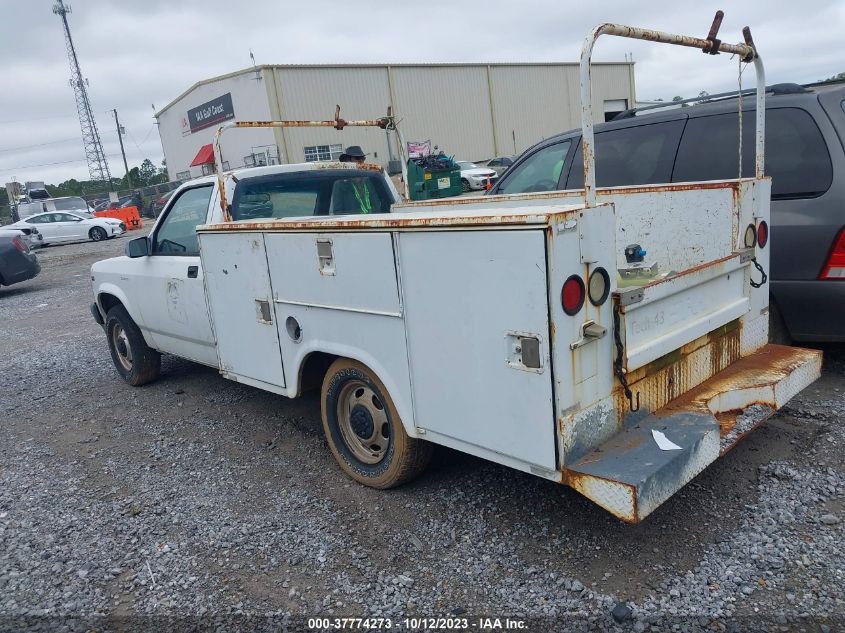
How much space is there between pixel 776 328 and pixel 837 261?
22.9 inches

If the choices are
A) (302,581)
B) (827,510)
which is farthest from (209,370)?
(827,510)

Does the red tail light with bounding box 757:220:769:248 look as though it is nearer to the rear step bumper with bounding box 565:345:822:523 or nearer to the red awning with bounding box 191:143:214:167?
the rear step bumper with bounding box 565:345:822:523

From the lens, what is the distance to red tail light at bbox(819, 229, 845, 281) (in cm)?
428

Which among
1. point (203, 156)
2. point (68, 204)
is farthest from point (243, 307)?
point (203, 156)

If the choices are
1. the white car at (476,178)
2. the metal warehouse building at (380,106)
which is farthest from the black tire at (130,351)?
the metal warehouse building at (380,106)

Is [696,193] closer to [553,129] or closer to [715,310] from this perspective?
[715,310]

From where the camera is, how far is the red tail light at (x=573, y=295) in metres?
2.58

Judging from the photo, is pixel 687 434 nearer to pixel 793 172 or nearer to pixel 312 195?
pixel 793 172

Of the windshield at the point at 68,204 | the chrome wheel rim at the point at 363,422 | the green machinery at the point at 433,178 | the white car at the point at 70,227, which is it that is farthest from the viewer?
the windshield at the point at 68,204

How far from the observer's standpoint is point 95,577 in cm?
325

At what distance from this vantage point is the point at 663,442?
2.83 metres

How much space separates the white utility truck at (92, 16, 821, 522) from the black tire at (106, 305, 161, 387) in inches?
57.0

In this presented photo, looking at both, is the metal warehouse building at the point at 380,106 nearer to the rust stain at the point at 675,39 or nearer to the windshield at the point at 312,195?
the windshield at the point at 312,195

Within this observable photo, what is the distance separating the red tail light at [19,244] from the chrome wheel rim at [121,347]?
9241 mm
